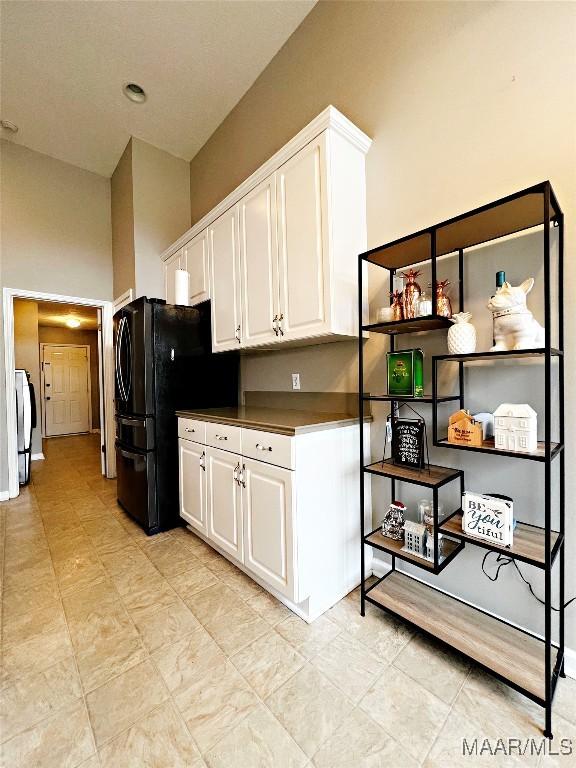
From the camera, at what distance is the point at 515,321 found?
3.84 feet

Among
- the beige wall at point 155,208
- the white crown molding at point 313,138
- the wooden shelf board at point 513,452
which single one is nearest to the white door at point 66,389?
the beige wall at point 155,208

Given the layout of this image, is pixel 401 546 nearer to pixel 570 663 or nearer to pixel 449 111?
pixel 570 663

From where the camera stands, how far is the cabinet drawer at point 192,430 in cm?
218

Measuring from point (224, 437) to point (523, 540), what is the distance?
4.83 ft

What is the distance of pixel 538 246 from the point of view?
1303mm

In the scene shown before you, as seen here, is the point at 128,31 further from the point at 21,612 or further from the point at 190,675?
the point at 190,675

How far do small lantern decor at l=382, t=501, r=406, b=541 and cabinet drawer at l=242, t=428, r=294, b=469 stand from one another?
582mm

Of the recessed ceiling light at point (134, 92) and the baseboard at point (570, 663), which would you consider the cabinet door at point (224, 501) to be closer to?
the baseboard at point (570, 663)

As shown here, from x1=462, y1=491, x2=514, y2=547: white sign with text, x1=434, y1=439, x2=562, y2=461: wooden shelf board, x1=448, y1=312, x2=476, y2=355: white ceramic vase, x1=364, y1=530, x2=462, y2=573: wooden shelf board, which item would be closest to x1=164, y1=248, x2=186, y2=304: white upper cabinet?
x1=448, y1=312, x2=476, y2=355: white ceramic vase

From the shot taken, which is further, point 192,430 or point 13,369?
point 13,369

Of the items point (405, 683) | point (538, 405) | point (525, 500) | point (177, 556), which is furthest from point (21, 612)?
point (538, 405)

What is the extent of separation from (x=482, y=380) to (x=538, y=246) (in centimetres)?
56

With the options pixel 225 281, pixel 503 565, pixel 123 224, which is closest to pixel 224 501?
pixel 503 565

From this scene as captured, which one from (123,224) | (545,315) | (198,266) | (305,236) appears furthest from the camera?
(123,224)
